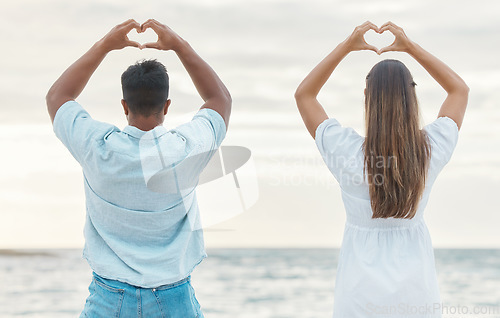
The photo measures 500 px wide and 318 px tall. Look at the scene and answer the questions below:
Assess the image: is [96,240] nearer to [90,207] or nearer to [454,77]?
[90,207]

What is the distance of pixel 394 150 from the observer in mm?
2395

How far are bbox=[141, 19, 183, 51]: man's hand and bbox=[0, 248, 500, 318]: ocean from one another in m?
7.37

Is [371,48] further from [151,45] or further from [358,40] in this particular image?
[151,45]

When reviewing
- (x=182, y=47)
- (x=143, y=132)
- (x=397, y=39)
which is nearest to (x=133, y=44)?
(x=182, y=47)

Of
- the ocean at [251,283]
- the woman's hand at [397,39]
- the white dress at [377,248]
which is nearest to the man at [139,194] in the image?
the white dress at [377,248]

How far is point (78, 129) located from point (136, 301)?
2.45 ft

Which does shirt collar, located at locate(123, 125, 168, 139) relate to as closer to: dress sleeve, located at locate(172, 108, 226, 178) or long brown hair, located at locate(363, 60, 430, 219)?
dress sleeve, located at locate(172, 108, 226, 178)

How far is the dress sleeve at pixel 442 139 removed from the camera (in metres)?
2.50

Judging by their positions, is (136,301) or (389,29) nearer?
(136,301)

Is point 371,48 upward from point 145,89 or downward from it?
upward

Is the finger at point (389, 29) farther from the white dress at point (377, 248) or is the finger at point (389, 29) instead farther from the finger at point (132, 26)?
the finger at point (132, 26)

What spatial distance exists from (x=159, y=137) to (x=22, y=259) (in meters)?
13.5

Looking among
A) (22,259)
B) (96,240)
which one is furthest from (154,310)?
→ (22,259)

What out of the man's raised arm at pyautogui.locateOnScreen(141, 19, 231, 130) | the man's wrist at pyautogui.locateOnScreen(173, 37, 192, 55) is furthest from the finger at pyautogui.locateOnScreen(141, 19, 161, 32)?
the man's wrist at pyautogui.locateOnScreen(173, 37, 192, 55)
